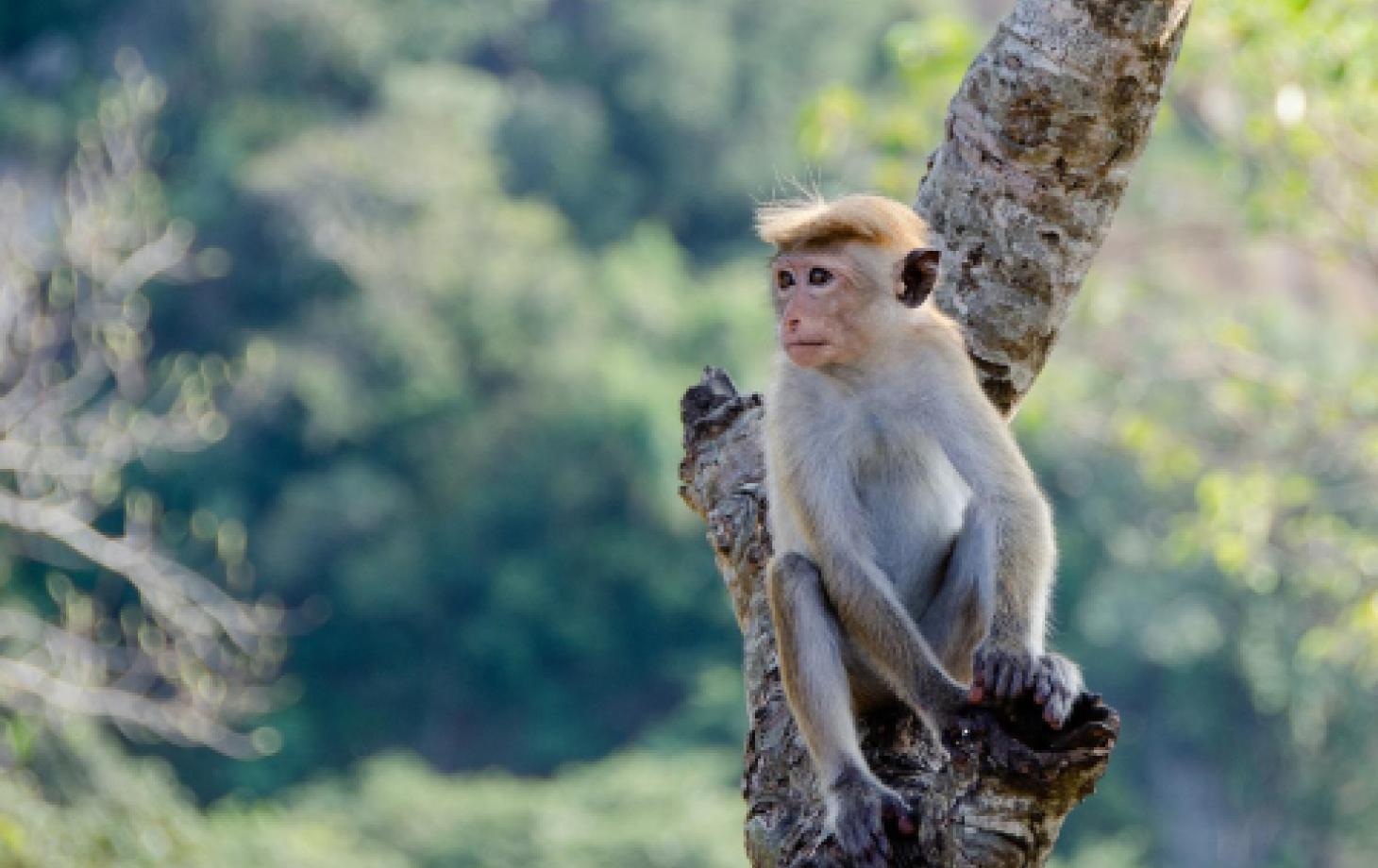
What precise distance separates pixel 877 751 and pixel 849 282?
130cm

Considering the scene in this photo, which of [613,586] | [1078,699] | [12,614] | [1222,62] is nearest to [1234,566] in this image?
[1222,62]

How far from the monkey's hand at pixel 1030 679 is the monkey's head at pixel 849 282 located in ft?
4.19

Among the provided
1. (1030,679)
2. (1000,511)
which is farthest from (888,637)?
(1030,679)

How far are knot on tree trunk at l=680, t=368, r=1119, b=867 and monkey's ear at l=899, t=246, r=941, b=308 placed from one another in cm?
57

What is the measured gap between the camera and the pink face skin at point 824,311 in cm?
614

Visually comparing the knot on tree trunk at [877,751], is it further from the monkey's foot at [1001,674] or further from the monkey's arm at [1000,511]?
the monkey's arm at [1000,511]

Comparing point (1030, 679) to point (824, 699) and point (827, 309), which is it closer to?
point (824, 699)

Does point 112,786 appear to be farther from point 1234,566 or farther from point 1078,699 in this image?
point 1078,699

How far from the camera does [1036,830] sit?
427 cm

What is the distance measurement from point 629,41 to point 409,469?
67.1 ft

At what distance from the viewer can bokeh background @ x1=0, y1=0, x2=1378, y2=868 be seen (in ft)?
122

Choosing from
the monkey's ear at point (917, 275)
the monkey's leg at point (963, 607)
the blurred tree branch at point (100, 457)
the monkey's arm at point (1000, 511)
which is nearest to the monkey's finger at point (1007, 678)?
the monkey's arm at point (1000, 511)

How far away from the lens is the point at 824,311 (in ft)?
20.1

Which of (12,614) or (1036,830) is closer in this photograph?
(1036,830)
